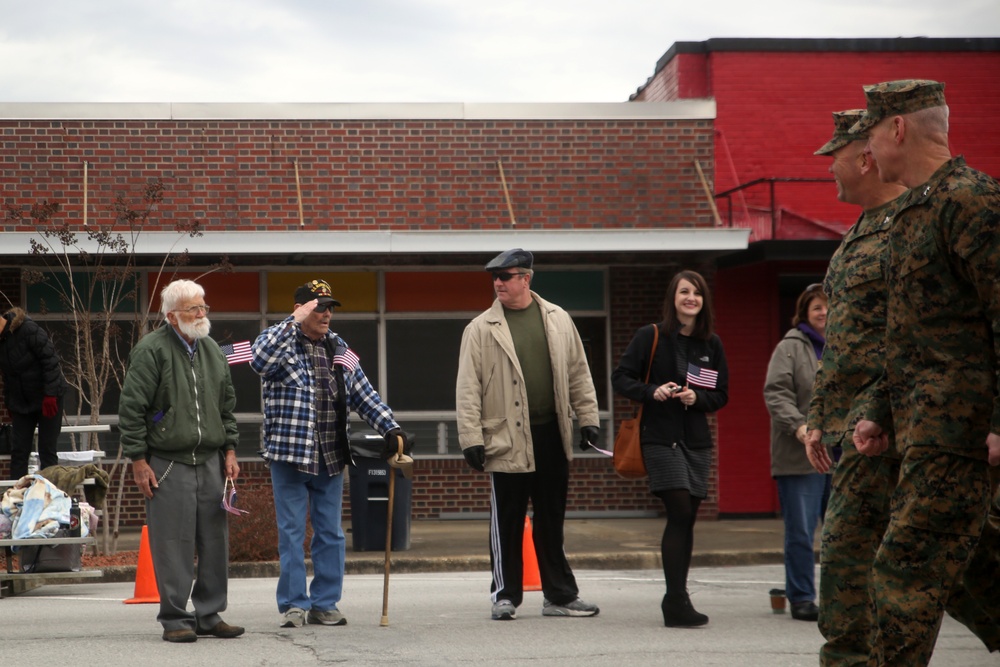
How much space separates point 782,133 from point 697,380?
10068 mm

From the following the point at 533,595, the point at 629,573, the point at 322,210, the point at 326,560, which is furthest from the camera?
the point at 322,210

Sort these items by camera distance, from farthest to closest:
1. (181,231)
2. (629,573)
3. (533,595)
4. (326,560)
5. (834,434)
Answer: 1. (181,231)
2. (629,573)
3. (533,595)
4. (326,560)
5. (834,434)

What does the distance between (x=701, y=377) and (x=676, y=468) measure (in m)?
0.65

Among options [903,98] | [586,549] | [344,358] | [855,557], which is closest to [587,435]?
[344,358]

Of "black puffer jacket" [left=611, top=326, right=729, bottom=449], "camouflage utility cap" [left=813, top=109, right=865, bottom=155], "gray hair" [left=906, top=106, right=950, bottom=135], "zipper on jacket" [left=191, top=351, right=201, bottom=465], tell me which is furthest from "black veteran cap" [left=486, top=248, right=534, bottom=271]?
"gray hair" [left=906, top=106, right=950, bottom=135]

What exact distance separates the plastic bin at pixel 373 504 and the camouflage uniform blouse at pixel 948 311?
9106 millimetres

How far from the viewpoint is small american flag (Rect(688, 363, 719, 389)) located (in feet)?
27.6

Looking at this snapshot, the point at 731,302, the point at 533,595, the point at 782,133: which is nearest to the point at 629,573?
the point at 533,595

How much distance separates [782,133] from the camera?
700 inches

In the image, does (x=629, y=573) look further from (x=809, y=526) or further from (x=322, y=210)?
(x=322, y=210)

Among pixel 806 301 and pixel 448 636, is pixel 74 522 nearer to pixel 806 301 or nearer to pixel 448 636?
pixel 448 636

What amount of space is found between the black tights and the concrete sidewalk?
4.56 meters

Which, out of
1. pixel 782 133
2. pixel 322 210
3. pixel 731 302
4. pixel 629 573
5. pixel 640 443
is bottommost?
pixel 629 573

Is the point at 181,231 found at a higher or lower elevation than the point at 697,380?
higher
